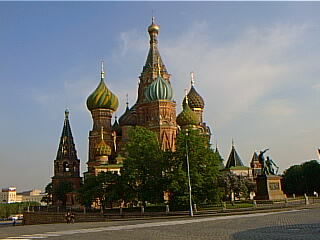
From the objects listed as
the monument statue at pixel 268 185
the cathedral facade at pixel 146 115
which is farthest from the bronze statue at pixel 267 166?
the cathedral facade at pixel 146 115

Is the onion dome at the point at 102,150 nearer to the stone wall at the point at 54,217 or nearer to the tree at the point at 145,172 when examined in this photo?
the stone wall at the point at 54,217

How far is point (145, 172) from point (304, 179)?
41359mm

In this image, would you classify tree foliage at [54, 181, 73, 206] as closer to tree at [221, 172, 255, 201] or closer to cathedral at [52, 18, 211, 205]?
cathedral at [52, 18, 211, 205]

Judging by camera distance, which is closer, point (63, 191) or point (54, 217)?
point (54, 217)

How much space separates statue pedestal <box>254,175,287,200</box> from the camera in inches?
1342

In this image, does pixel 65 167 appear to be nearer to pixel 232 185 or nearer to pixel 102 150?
pixel 102 150

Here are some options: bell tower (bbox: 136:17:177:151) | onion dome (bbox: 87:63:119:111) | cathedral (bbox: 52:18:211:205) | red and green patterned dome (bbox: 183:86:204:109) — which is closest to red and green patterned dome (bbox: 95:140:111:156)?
cathedral (bbox: 52:18:211:205)

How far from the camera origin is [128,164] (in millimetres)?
40438

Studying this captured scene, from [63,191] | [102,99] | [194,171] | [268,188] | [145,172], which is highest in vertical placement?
[102,99]

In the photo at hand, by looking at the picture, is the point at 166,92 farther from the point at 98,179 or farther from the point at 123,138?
the point at 98,179

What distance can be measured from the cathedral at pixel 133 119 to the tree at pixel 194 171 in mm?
23302

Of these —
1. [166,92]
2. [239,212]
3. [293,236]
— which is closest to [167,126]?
[166,92]

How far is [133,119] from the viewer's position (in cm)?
6981

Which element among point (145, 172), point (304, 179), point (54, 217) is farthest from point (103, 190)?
point (304, 179)
